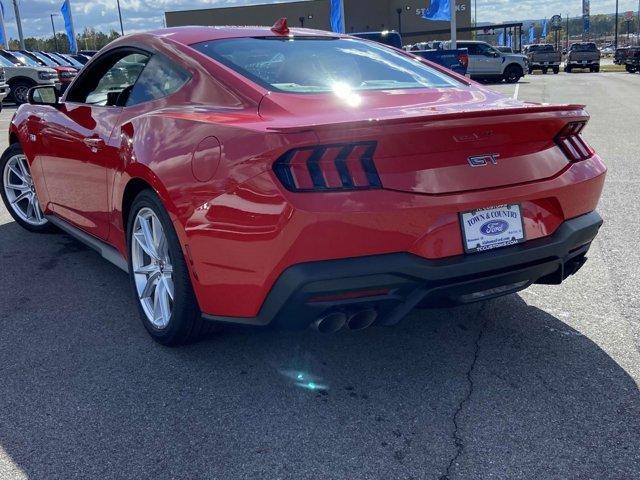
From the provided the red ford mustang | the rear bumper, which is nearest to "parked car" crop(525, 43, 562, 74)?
the red ford mustang

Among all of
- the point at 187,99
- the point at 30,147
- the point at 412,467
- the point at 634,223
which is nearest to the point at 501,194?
the point at 412,467

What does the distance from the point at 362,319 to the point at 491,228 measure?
2.12 ft

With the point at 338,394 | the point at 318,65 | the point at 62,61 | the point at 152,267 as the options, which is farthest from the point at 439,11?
the point at 338,394

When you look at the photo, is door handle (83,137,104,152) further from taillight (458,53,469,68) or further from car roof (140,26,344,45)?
taillight (458,53,469,68)

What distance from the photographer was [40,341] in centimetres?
356

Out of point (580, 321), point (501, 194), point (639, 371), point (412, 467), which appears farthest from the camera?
point (580, 321)

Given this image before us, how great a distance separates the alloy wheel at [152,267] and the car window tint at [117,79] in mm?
932

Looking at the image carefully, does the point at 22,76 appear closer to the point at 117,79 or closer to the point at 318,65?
the point at 117,79

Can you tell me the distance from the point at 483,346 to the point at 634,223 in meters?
2.79

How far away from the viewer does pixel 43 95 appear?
491cm

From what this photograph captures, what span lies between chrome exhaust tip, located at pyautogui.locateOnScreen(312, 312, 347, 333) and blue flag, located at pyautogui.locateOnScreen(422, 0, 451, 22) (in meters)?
25.1

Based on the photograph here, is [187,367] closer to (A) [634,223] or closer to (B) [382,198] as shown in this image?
(B) [382,198]

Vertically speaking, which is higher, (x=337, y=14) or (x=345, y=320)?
(x=337, y=14)

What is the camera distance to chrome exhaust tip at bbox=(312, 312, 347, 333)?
8.70 feet
